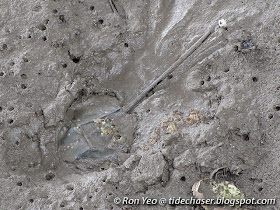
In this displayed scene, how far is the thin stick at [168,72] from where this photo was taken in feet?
11.1

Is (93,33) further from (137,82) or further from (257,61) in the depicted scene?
(257,61)

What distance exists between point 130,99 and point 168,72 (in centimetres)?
47

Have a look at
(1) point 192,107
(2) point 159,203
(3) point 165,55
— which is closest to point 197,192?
(2) point 159,203

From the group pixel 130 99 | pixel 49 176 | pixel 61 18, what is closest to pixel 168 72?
pixel 130 99

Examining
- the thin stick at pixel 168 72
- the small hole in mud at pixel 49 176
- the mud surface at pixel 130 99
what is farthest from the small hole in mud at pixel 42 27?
the small hole in mud at pixel 49 176

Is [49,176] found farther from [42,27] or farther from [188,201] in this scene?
[42,27]

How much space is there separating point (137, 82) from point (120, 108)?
1.09ft

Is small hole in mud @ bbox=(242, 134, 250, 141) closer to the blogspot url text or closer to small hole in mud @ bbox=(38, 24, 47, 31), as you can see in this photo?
the blogspot url text

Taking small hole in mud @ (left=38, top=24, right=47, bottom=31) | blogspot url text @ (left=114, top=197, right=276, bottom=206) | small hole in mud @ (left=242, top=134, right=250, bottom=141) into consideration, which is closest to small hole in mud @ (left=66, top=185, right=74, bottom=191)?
blogspot url text @ (left=114, top=197, right=276, bottom=206)

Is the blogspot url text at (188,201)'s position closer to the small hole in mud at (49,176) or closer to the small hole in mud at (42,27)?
the small hole in mud at (49,176)

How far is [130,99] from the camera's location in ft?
11.5

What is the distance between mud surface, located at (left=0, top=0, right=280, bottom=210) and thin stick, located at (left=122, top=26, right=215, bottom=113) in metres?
0.06

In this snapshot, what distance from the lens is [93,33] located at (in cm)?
363

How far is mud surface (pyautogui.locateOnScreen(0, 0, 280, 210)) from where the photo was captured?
2.83 metres
